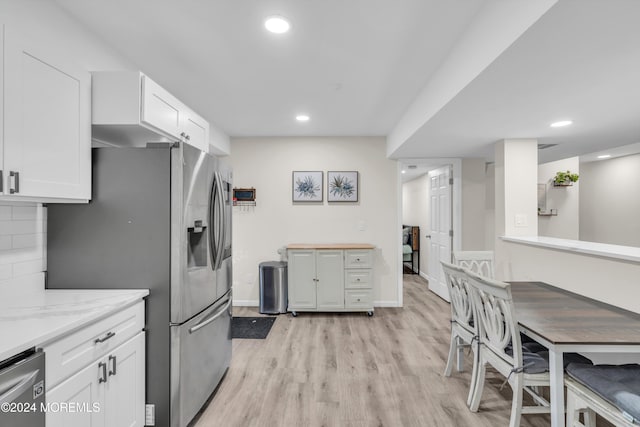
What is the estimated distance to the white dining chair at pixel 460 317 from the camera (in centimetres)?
217

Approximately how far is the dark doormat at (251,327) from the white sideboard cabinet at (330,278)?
0.39 meters

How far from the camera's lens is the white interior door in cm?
474

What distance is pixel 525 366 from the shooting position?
1.77 m

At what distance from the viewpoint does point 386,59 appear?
223cm

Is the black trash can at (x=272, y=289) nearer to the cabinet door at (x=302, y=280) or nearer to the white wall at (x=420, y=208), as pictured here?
the cabinet door at (x=302, y=280)

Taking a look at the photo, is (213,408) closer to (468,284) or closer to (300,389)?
(300,389)

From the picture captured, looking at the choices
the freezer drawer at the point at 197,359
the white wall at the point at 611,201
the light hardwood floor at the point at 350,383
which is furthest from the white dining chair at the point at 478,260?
the white wall at the point at 611,201

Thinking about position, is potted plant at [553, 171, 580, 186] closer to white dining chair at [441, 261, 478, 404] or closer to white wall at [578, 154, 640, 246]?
white wall at [578, 154, 640, 246]

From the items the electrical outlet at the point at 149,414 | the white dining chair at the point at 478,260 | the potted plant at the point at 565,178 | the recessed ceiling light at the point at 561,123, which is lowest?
the electrical outlet at the point at 149,414

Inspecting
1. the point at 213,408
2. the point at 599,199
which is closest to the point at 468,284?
the point at 213,408

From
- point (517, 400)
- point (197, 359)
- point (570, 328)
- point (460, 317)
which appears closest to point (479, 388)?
point (517, 400)

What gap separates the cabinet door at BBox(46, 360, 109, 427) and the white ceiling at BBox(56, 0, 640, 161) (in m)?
1.86

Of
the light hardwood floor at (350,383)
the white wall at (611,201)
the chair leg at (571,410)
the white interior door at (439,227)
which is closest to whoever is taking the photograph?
the chair leg at (571,410)

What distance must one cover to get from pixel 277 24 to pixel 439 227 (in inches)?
163
